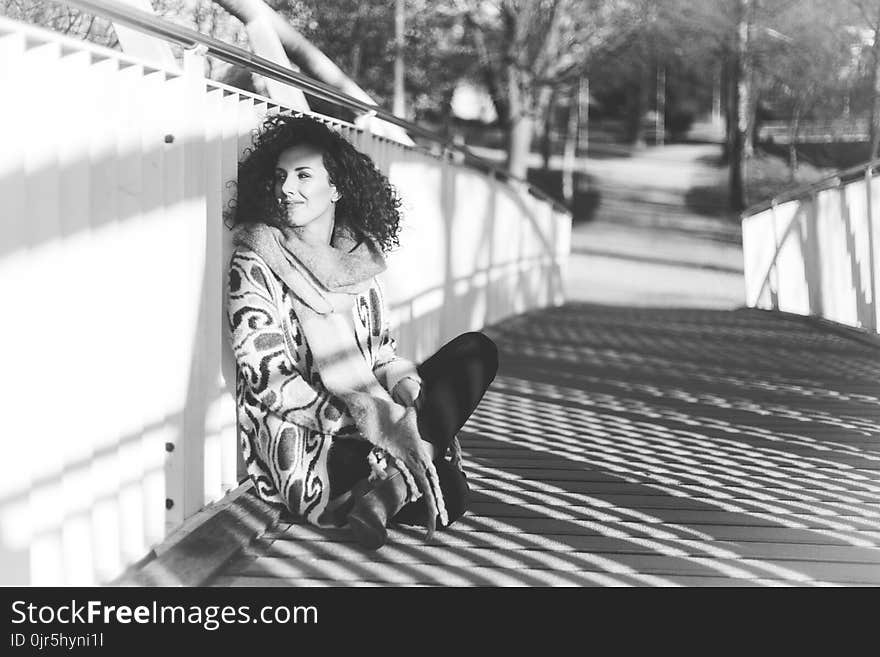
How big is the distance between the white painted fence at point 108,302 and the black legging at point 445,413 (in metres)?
0.40

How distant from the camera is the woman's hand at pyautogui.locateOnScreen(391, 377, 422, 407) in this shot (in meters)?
3.40

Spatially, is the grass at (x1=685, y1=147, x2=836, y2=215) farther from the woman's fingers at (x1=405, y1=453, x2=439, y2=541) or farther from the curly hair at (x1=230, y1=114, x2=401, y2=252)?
the woman's fingers at (x1=405, y1=453, x2=439, y2=541)

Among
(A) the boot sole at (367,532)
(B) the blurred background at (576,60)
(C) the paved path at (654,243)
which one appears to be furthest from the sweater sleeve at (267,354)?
(C) the paved path at (654,243)

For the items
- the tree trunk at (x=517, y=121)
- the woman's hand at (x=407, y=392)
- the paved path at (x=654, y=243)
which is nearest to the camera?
the woman's hand at (x=407, y=392)

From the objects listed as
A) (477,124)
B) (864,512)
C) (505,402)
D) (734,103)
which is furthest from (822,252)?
(477,124)

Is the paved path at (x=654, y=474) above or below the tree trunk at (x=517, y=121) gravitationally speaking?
below

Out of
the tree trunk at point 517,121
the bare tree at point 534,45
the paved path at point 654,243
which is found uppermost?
the bare tree at point 534,45

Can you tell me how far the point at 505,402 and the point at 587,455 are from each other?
146cm

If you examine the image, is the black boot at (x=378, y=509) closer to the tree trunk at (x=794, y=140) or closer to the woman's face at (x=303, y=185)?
the woman's face at (x=303, y=185)

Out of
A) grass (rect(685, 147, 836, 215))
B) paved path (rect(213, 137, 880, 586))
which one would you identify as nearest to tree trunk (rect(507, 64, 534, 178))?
grass (rect(685, 147, 836, 215))

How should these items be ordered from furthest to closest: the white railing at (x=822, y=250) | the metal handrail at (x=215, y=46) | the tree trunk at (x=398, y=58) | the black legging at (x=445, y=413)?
1. the tree trunk at (x=398, y=58)
2. the white railing at (x=822, y=250)
3. the black legging at (x=445, y=413)
4. the metal handrail at (x=215, y=46)

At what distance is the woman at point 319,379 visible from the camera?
3160mm

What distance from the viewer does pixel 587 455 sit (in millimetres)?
4566

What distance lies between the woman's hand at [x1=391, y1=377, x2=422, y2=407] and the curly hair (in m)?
0.43
